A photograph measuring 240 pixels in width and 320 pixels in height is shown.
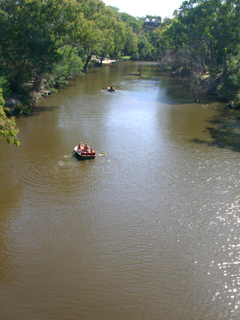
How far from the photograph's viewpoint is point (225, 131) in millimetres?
32875

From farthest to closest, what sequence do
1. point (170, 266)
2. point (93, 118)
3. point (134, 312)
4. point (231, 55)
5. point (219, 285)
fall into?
1. point (231, 55)
2. point (93, 118)
3. point (170, 266)
4. point (219, 285)
5. point (134, 312)

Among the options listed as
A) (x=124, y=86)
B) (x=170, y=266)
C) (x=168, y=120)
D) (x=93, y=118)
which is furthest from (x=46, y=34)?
(x=170, y=266)

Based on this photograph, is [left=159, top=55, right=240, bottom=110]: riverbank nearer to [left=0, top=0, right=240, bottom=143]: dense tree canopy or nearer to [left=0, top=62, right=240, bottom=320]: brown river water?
[left=0, top=0, right=240, bottom=143]: dense tree canopy

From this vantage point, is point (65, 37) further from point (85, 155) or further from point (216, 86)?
point (216, 86)

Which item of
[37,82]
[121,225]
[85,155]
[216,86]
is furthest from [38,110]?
[216,86]

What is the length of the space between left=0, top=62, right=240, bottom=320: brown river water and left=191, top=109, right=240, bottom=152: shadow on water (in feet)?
0.68

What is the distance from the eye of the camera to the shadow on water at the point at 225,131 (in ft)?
94.4

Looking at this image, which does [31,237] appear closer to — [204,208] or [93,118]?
[204,208]

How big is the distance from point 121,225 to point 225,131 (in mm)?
21066

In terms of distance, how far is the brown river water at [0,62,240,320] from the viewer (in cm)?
1201

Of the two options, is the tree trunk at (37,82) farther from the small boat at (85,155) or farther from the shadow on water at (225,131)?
the shadow on water at (225,131)

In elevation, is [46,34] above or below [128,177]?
above

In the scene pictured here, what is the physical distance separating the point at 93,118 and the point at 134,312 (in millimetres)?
27462

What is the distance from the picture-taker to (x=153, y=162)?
966 inches
